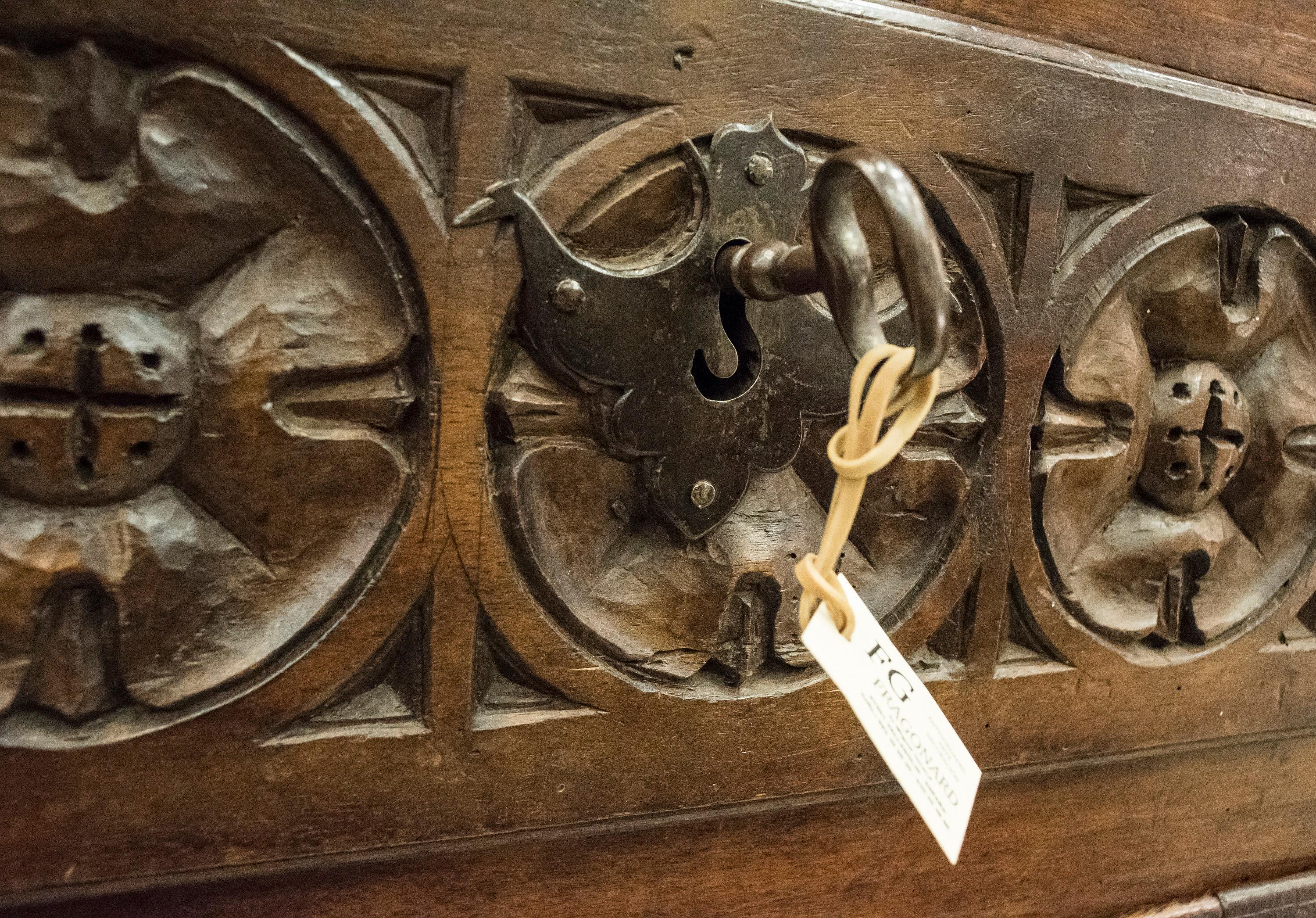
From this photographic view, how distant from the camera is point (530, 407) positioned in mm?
540

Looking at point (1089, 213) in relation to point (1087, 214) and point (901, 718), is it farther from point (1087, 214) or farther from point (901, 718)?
point (901, 718)

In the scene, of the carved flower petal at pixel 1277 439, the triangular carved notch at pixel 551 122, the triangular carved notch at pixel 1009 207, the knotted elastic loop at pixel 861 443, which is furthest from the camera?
the carved flower petal at pixel 1277 439

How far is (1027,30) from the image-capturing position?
2.16 ft

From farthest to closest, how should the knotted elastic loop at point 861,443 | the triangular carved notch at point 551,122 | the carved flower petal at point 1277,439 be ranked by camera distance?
the carved flower petal at point 1277,439 < the triangular carved notch at point 551,122 < the knotted elastic loop at point 861,443

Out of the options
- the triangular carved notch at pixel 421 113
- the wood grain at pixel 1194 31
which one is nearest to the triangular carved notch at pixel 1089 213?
the wood grain at pixel 1194 31

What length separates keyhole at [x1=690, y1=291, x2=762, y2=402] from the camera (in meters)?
0.58

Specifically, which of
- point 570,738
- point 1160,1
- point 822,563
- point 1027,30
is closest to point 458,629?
point 570,738

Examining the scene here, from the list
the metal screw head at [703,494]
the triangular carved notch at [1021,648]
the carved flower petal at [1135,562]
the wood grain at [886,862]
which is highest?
the metal screw head at [703,494]

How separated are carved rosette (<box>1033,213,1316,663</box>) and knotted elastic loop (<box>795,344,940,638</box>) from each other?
30cm

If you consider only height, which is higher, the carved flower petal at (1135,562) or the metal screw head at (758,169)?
the metal screw head at (758,169)

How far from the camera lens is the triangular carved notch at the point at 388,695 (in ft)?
1.73

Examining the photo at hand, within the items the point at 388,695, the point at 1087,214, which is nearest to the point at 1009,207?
the point at 1087,214

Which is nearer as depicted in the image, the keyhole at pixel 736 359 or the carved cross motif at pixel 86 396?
the carved cross motif at pixel 86 396

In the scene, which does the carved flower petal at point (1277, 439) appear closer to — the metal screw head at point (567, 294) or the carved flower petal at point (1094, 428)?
the carved flower petal at point (1094, 428)
